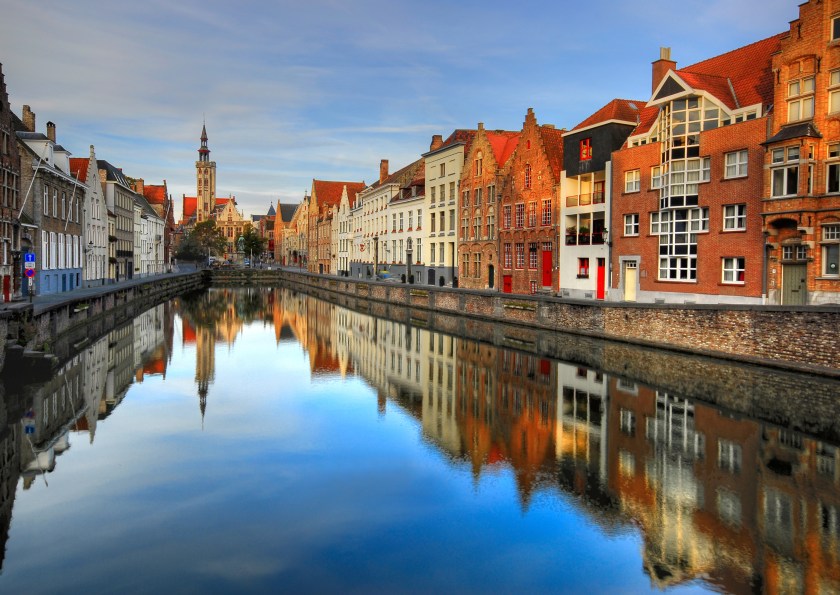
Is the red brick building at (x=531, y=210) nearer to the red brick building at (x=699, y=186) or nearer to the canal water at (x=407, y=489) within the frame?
the red brick building at (x=699, y=186)

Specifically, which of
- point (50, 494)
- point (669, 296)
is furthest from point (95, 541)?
point (669, 296)

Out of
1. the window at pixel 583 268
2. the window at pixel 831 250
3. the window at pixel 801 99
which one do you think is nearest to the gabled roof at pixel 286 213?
the window at pixel 583 268

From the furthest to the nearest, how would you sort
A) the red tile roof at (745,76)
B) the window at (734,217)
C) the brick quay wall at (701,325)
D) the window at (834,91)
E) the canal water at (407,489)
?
the red tile roof at (745,76), the window at (734,217), the window at (834,91), the brick quay wall at (701,325), the canal water at (407,489)

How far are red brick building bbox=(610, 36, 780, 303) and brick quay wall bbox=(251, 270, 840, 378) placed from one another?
3998 millimetres

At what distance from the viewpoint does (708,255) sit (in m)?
26.6

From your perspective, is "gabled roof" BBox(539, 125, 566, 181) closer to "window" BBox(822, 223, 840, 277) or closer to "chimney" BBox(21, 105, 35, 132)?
"window" BBox(822, 223, 840, 277)

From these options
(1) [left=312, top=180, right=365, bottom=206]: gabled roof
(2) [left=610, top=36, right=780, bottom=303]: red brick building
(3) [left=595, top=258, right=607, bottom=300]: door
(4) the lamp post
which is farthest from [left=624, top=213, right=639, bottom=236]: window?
(1) [left=312, top=180, right=365, bottom=206]: gabled roof

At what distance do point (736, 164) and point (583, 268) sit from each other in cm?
1136

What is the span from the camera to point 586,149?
115 feet

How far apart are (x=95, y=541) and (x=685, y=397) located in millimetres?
13634

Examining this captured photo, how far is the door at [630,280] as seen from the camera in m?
31.2

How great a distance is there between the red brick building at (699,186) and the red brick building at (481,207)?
13.3 meters

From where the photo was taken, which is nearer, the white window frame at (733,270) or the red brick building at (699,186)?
the red brick building at (699,186)

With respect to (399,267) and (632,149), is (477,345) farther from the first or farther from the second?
(399,267)
